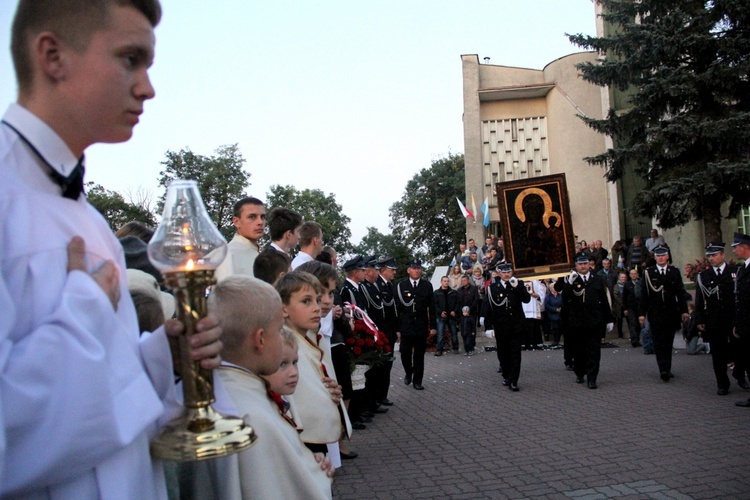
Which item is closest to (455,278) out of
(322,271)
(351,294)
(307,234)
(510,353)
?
(510,353)

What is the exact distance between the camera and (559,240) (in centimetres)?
1689

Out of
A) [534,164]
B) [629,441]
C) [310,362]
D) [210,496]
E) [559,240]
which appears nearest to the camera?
[210,496]

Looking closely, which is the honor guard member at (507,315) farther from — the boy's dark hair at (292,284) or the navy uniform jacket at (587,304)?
the boy's dark hair at (292,284)

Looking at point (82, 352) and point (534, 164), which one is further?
point (534, 164)

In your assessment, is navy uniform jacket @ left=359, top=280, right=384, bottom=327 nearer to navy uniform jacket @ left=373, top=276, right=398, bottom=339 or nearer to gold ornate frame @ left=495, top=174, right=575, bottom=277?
navy uniform jacket @ left=373, top=276, right=398, bottom=339

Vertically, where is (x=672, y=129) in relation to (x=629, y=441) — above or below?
above

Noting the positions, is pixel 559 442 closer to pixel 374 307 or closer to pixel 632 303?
pixel 374 307

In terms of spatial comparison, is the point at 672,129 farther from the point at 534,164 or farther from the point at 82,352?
the point at 82,352

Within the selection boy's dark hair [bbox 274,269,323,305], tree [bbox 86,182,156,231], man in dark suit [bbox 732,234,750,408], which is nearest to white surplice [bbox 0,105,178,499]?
boy's dark hair [bbox 274,269,323,305]

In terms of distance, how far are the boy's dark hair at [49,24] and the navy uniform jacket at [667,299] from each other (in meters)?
12.0

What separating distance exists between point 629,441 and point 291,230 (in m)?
4.32

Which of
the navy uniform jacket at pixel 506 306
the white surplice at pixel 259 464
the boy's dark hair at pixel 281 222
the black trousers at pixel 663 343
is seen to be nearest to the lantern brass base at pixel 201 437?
the white surplice at pixel 259 464

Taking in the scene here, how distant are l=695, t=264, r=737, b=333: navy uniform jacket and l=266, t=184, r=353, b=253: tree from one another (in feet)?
133

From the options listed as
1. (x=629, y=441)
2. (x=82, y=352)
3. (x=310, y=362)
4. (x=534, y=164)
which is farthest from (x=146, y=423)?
(x=534, y=164)
